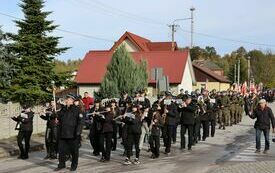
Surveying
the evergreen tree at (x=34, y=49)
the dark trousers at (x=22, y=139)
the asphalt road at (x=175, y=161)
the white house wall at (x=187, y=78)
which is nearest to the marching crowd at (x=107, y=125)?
the dark trousers at (x=22, y=139)

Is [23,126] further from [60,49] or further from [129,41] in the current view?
[129,41]

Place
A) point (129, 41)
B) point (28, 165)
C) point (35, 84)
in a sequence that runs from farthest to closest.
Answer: point (129, 41) → point (35, 84) → point (28, 165)

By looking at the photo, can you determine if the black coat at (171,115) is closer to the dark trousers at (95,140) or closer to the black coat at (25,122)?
the dark trousers at (95,140)

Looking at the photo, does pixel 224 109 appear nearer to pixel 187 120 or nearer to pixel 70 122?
pixel 187 120

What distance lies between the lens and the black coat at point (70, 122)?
41.5ft

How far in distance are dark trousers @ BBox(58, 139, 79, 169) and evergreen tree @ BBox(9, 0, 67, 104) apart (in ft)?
58.9

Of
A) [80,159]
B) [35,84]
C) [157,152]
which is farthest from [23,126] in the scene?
[35,84]

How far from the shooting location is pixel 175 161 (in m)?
14.8

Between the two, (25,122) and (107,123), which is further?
(25,122)

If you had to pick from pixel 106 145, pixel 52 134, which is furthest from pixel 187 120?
pixel 52 134

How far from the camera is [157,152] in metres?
15.5

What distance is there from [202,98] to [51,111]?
7.88 m

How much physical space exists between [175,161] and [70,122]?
3.56 metres

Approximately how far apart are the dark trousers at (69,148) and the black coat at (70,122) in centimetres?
16
